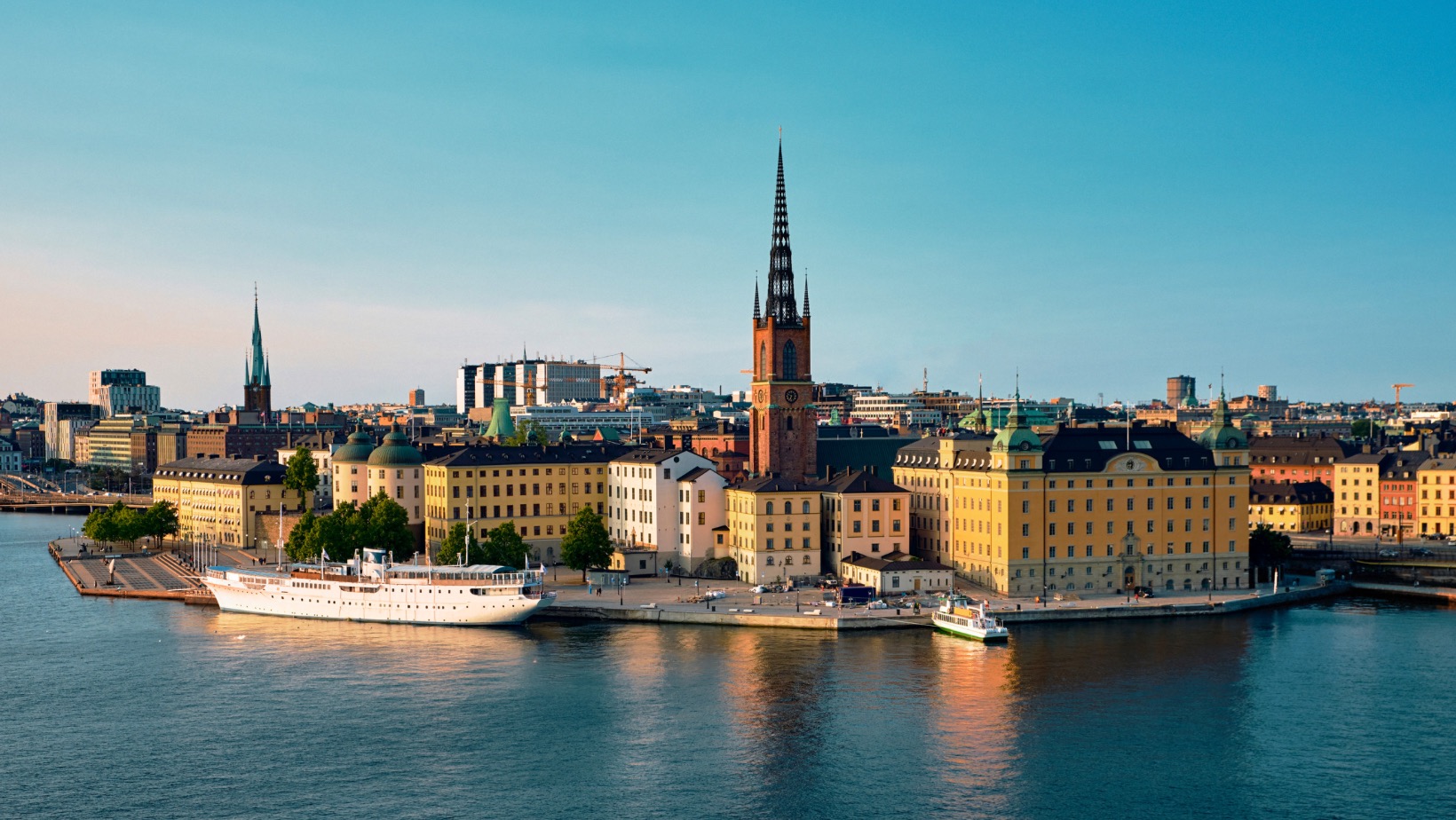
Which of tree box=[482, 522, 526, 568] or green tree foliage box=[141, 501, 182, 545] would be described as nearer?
tree box=[482, 522, 526, 568]

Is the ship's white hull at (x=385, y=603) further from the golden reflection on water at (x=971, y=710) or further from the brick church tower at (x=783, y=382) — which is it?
the brick church tower at (x=783, y=382)

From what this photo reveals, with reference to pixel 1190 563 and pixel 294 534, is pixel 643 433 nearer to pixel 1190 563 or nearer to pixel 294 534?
pixel 294 534

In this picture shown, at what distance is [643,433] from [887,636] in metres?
96.8

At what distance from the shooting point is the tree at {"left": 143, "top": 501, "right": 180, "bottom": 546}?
131125 millimetres

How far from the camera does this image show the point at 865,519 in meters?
99.0

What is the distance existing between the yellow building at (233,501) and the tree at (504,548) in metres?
32.9

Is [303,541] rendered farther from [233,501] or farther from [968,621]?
[968,621]

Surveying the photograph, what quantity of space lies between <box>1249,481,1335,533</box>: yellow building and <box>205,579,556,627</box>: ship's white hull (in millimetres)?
69675

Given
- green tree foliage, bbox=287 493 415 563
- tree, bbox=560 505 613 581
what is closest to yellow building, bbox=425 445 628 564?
green tree foliage, bbox=287 493 415 563

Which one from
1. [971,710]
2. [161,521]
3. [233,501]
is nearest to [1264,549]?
[971,710]

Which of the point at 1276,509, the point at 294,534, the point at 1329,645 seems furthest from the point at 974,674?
the point at 1276,509

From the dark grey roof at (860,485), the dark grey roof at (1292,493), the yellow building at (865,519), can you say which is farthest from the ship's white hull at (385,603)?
the dark grey roof at (1292,493)

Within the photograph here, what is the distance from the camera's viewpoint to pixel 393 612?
89.6 m

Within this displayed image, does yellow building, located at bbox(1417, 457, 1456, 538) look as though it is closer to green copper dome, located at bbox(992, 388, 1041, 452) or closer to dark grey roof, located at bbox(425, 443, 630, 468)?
green copper dome, located at bbox(992, 388, 1041, 452)
